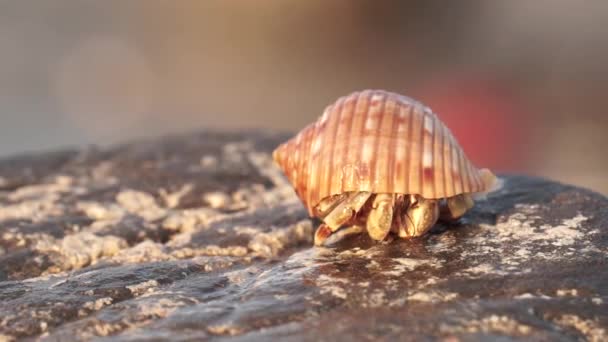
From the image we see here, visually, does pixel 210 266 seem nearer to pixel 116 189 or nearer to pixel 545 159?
pixel 116 189

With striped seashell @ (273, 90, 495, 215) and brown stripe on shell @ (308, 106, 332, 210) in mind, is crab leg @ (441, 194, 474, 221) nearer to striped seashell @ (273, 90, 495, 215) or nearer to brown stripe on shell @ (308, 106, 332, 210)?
striped seashell @ (273, 90, 495, 215)

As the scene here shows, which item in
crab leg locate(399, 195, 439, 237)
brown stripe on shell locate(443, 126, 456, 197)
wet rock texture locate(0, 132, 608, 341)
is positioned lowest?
wet rock texture locate(0, 132, 608, 341)

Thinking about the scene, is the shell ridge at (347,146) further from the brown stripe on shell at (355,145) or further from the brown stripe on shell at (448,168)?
the brown stripe on shell at (448,168)

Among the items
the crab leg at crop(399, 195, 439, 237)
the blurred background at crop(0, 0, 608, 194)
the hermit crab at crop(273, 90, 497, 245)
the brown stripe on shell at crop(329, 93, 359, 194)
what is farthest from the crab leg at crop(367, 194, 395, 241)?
the blurred background at crop(0, 0, 608, 194)

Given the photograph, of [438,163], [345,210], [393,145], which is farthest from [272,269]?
[438,163]

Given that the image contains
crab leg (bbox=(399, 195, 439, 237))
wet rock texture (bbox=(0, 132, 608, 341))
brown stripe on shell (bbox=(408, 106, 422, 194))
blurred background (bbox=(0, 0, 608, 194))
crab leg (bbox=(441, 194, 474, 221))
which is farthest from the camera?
blurred background (bbox=(0, 0, 608, 194))

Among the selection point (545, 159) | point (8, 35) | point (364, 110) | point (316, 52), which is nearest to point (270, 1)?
point (316, 52)

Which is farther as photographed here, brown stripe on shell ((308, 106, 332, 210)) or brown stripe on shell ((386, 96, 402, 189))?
brown stripe on shell ((308, 106, 332, 210))

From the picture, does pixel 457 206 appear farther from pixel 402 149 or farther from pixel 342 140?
pixel 342 140
